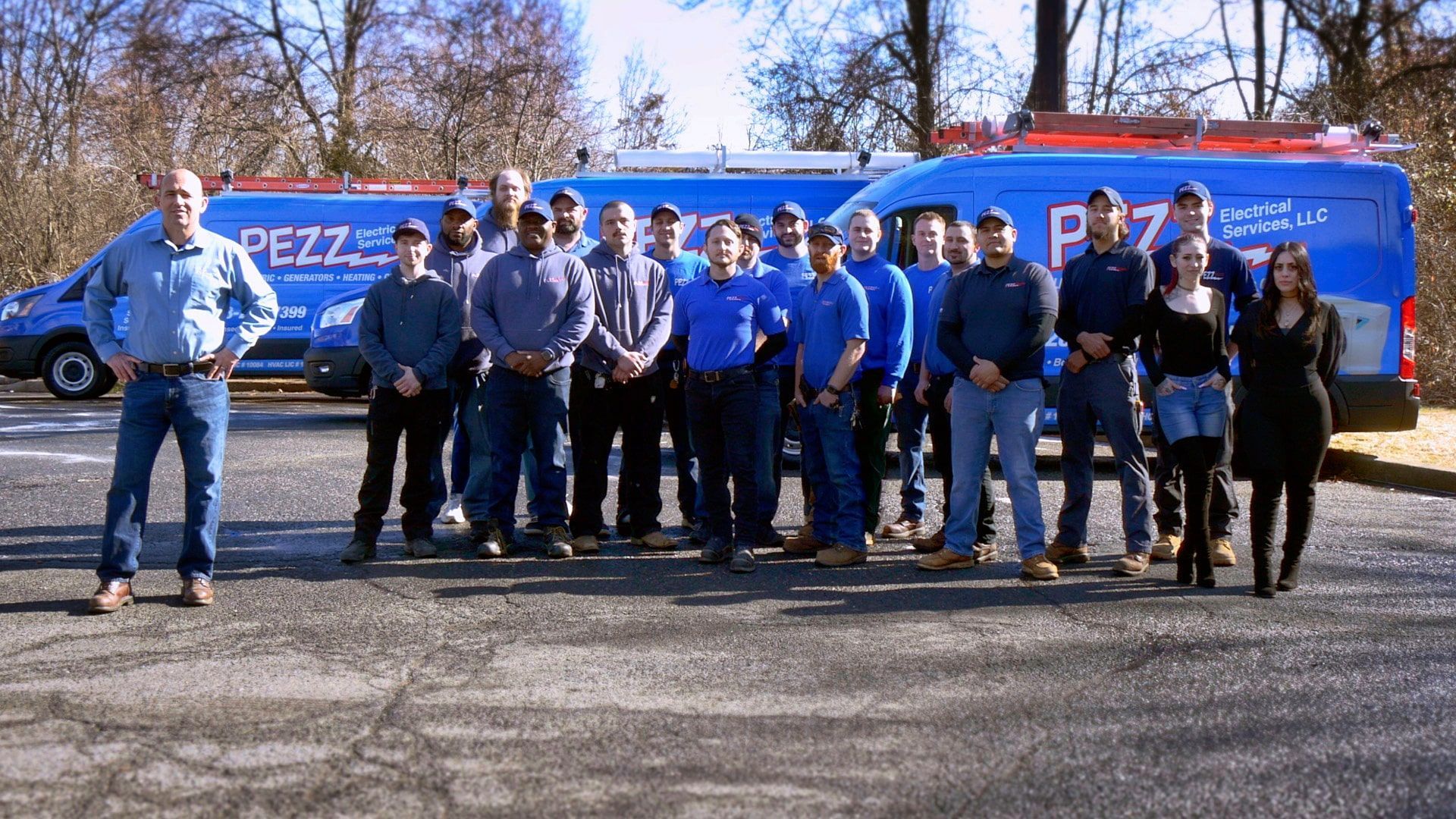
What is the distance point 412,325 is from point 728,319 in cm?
161

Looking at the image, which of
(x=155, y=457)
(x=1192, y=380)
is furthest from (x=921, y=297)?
(x=155, y=457)

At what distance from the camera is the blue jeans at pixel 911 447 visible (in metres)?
7.90

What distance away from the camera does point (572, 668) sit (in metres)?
4.77

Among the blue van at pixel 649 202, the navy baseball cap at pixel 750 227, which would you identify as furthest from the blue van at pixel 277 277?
the navy baseball cap at pixel 750 227

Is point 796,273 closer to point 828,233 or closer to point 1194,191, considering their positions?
point 828,233

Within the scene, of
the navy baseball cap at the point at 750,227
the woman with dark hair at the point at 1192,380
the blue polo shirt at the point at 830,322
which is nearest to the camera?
the woman with dark hair at the point at 1192,380

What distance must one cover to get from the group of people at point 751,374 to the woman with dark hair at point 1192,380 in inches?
0.5

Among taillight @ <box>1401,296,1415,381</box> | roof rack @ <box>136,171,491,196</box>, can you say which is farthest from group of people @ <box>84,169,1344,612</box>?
roof rack @ <box>136,171,491,196</box>

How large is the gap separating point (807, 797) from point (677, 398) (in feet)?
13.6

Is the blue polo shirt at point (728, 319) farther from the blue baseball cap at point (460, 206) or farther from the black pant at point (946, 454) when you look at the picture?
the blue baseball cap at point (460, 206)

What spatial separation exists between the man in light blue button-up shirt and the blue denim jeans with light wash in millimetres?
3378

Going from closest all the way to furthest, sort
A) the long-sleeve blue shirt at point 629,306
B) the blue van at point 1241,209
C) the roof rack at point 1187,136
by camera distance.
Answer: the long-sleeve blue shirt at point 629,306
the blue van at point 1241,209
the roof rack at point 1187,136

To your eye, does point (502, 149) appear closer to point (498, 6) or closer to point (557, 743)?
point (498, 6)

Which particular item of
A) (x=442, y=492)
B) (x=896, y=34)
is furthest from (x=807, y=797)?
(x=896, y=34)
